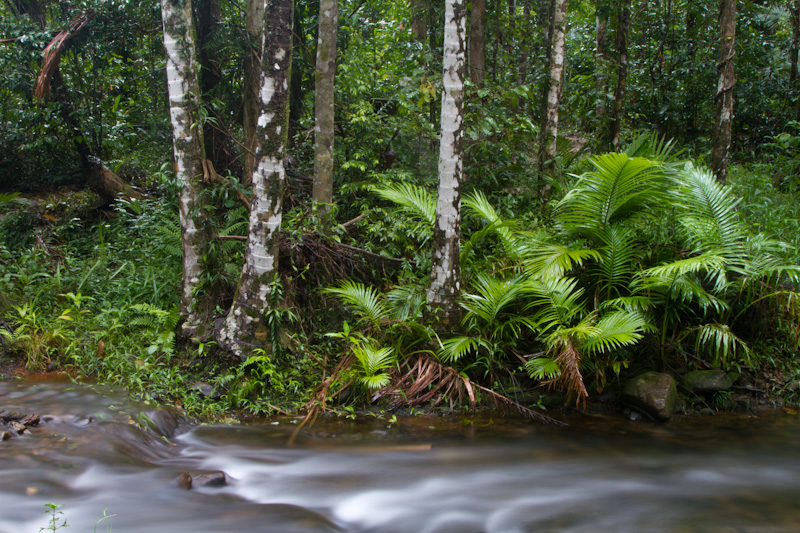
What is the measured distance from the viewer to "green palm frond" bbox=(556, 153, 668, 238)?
Answer: 586 centimetres

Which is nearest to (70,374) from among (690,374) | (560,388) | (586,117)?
(560,388)

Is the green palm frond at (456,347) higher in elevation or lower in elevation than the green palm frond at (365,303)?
lower

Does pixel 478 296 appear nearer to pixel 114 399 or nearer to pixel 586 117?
pixel 114 399

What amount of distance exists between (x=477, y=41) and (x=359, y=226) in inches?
149

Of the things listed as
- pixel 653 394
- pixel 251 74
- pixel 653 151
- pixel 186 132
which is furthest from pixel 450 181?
pixel 251 74

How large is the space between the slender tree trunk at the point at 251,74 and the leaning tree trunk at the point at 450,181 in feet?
9.50

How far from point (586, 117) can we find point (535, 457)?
7.87 metres

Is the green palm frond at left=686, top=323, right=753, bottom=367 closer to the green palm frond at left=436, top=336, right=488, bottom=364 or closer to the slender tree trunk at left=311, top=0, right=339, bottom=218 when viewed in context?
the green palm frond at left=436, top=336, right=488, bottom=364

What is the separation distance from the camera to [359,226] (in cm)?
736

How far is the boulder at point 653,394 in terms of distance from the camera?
525 cm

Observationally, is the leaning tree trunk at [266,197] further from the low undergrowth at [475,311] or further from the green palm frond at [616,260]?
the green palm frond at [616,260]

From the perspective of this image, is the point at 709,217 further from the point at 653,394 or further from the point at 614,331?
the point at 653,394

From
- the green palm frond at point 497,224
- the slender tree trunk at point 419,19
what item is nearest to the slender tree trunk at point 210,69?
the slender tree trunk at point 419,19

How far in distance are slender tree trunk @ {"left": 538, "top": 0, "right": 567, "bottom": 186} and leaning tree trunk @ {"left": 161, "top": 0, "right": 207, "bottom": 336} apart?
4.80 meters
